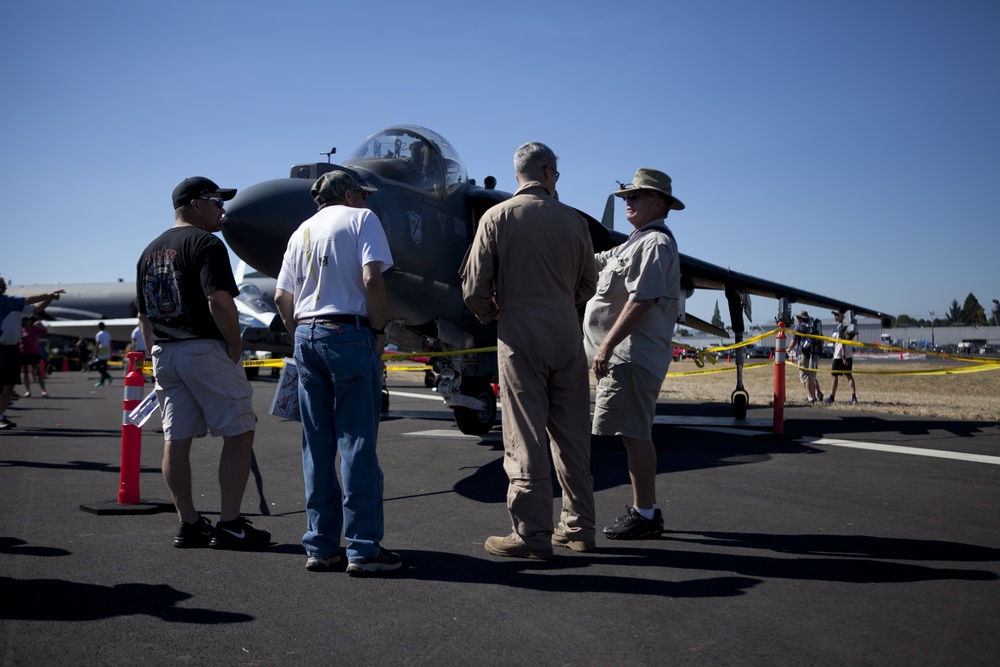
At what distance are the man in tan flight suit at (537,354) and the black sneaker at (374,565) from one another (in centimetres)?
60

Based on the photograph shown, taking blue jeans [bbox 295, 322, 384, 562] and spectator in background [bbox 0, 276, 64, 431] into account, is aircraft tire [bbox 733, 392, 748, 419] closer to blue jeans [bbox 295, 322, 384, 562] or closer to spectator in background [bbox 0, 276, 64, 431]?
blue jeans [bbox 295, 322, 384, 562]

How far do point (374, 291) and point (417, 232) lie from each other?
15.0ft

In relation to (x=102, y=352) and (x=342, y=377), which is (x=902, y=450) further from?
(x=102, y=352)

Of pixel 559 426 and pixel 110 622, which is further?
pixel 559 426

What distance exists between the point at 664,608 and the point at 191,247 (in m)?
3.20

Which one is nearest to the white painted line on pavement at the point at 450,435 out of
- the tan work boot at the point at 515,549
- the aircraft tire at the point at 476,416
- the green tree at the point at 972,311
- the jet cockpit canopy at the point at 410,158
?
the aircraft tire at the point at 476,416

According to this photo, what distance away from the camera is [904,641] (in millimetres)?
2938

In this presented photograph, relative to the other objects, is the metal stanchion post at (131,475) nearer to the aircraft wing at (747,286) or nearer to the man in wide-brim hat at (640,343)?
the man in wide-brim hat at (640,343)

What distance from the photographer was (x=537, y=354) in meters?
4.28

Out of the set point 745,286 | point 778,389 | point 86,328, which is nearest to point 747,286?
point 745,286

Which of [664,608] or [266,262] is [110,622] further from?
[266,262]

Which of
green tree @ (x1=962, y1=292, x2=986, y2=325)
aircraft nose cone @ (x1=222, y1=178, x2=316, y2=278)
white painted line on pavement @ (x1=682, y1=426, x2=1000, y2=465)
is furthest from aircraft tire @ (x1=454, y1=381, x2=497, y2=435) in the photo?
green tree @ (x1=962, y1=292, x2=986, y2=325)

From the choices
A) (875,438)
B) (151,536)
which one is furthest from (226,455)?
(875,438)

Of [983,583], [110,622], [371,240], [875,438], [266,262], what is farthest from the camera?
[875,438]
